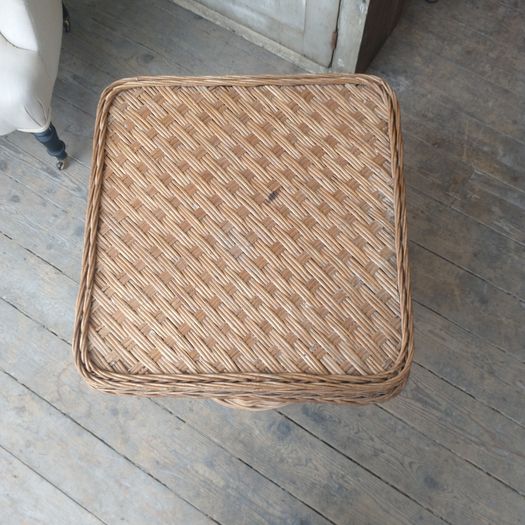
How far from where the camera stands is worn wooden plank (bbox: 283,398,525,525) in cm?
102

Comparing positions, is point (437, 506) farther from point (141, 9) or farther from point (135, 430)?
point (141, 9)

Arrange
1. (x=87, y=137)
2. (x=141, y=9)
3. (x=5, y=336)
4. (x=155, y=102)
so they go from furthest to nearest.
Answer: (x=141, y=9), (x=87, y=137), (x=5, y=336), (x=155, y=102)

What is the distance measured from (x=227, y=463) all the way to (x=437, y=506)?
1.24 ft

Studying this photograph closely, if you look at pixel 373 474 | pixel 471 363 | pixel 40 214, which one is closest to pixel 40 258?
pixel 40 214

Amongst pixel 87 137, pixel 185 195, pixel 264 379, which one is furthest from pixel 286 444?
pixel 87 137

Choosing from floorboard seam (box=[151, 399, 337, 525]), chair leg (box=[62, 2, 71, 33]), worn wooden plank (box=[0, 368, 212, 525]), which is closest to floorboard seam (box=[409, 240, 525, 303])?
floorboard seam (box=[151, 399, 337, 525])

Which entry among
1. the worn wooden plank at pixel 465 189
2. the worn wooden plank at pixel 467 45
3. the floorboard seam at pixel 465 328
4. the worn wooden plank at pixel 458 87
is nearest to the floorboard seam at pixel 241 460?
the floorboard seam at pixel 465 328

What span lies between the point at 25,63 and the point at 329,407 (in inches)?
31.7

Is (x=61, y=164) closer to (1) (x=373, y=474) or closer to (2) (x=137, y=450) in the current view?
(2) (x=137, y=450)

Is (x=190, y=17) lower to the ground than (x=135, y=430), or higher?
higher

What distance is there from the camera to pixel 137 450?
3.51 feet

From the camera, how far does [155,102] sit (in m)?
0.86

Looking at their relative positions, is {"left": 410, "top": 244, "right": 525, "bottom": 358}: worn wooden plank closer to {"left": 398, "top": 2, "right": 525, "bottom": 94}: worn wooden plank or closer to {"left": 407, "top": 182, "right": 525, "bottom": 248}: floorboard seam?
{"left": 407, "top": 182, "right": 525, "bottom": 248}: floorboard seam

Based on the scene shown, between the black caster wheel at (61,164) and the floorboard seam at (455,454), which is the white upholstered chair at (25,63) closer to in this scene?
the black caster wheel at (61,164)
